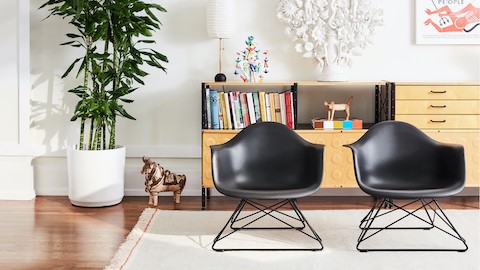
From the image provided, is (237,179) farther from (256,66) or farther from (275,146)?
(256,66)

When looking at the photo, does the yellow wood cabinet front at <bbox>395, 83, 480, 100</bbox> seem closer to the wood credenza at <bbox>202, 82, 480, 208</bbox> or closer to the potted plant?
the wood credenza at <bbox>202, 82, 480, 208</bbox>

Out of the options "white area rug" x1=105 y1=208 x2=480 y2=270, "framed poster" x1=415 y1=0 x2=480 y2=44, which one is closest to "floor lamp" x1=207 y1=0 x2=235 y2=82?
"white area rug" x1=105 y1=208 x2=480 y2=270

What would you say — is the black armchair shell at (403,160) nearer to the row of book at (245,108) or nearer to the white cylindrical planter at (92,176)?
the row of book at (245,108)

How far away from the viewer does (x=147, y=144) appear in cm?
555

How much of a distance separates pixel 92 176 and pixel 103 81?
0.72 m

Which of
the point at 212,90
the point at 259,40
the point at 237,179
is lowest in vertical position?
the point at 237,179

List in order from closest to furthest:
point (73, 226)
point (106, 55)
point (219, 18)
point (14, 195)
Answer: point (73, 226) < point (106, 55) < point (219, 18) < point (14, 195)

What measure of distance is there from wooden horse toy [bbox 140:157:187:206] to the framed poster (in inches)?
88.6

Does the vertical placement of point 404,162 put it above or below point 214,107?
below

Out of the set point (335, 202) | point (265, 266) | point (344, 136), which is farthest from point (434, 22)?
point (265, 266)

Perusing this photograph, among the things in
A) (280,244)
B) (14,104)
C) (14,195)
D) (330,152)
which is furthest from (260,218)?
(14,104)

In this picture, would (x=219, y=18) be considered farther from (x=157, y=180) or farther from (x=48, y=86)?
(x=48, y=86)

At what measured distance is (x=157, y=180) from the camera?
5.12 metres

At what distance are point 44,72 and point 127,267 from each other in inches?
97.3
